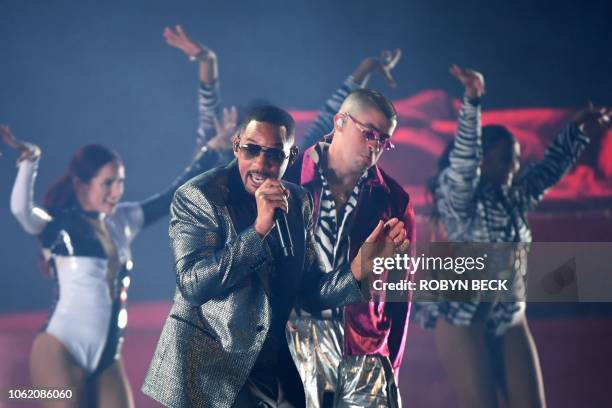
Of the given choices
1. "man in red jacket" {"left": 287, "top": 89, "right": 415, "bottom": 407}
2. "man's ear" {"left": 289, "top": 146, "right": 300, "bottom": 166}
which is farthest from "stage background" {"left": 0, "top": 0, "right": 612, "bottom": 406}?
"man's ear" {"left": 289, "top": 146, "right": 300, "bottom": 166}

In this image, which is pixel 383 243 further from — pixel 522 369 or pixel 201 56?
pixel 201 56

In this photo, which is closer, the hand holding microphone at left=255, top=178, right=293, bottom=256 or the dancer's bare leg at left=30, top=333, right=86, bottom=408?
the hand holding microphone at left=255, top=178, right=293, bottom=256

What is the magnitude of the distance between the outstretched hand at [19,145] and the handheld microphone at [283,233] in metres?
1.46

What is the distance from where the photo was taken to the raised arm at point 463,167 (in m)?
3.54

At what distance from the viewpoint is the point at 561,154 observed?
11.9 feet

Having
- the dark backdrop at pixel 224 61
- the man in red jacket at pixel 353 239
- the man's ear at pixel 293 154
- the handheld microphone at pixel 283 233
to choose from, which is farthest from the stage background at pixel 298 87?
the handheld microphone at pixel 283 233

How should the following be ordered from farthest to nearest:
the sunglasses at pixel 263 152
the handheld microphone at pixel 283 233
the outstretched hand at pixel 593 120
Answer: the outstretched hand at pixel 593 120 → the sunglasses at pixel 263 152 → the handheld microphone at pixel 283 233

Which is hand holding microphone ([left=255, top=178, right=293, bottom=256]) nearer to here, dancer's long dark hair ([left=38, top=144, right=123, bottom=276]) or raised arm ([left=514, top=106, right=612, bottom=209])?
dancer's long dark hair ([left=38, top=144, right=123, bottom=276])

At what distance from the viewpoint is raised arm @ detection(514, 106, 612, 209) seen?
3590 mm

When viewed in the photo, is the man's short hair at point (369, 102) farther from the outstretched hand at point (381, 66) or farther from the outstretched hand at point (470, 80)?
the outstretched hand at point (470, 80)

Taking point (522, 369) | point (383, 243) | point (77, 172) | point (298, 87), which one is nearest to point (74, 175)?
point (77, 172)

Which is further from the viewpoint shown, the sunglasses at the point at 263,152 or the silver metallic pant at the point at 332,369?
the silver metallic pant at the point at 332,369

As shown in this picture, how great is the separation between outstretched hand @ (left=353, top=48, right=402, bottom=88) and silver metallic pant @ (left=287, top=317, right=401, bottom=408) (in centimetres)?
128

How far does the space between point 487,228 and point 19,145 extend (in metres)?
2.46
